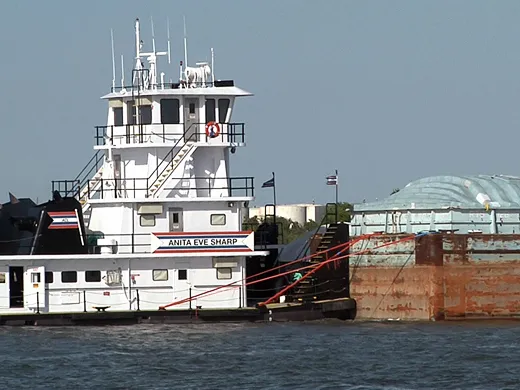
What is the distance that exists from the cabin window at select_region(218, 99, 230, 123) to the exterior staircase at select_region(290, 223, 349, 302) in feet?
15.9

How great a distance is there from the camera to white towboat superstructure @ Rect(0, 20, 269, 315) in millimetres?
45000

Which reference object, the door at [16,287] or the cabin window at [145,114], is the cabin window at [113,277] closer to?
the door at [16,287]

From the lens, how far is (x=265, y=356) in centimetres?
3953

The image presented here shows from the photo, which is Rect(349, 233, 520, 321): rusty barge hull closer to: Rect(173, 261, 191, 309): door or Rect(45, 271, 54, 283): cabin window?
Rect(173, 261, 191, 309): door

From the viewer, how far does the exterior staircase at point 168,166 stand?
45.8 metres

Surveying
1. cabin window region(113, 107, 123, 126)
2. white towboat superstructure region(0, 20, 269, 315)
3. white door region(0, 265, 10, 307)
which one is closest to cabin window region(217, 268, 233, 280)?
white towboat superstructure region(0, 20, 269, 315)

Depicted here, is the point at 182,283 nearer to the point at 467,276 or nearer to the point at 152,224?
the point at 152,224

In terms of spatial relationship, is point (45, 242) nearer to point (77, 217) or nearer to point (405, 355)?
point (77, 217)

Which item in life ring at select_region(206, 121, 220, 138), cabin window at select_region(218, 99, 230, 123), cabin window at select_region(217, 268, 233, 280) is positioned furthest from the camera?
cabin window at select_region(218, 99, 230, 123)

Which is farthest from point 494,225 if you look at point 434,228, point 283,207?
point 283,207

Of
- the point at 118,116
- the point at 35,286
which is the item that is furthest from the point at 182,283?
the point at 118,116

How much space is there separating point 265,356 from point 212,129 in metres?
9.49

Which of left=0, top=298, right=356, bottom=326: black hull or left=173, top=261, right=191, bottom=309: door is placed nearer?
left=0, top=298, right=356, bottom=326: black hull

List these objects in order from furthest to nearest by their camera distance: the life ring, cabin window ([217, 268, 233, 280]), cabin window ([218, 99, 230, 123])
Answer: cabin window ([218, 99, 230, 123]) < the life ring < cabin window ([217, 268, 233, 280])
